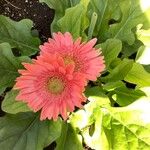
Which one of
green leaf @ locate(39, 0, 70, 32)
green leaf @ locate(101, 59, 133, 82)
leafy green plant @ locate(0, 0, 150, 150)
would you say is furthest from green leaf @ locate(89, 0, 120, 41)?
green leaf @ locate(101, 59, 133, 82)

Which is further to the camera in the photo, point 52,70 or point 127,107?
point 127,107

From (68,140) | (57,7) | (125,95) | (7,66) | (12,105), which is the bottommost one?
(68,140)

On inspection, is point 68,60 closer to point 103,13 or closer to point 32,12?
point 103,13

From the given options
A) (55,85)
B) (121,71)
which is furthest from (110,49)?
(55,85)

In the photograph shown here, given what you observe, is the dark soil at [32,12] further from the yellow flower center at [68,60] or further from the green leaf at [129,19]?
the yellow flower center at [68,60]

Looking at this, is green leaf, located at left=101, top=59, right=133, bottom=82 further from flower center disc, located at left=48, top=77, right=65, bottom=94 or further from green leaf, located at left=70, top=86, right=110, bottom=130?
flower center disc, located at left=48, top=77, right=65, bottom=94

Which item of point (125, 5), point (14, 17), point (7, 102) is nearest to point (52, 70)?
point (7, 102)

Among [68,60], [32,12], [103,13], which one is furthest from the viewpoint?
[32,12]

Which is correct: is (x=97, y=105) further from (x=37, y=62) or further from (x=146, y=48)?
(x=37, y=62)
